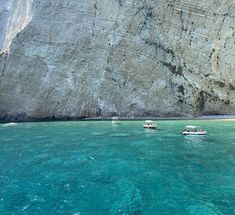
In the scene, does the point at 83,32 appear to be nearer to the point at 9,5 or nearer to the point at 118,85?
the point at 118,85

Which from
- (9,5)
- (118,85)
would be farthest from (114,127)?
(9,5)

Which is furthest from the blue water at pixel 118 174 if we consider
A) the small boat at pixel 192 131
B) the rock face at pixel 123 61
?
the rock face at pixel 123 61

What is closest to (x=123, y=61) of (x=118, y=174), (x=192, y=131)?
(x=192, y=131)

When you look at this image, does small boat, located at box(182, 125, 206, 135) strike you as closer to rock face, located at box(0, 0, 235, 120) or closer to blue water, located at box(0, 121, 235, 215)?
blue water, located at box(0, 121, 235, 215)

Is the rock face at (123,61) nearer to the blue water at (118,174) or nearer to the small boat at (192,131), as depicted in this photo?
the small boat at (192,131)

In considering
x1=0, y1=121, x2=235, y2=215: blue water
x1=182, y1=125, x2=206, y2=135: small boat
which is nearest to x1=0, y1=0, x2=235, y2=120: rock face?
x1=182, y1=125, x2=206, y2=135: small boat

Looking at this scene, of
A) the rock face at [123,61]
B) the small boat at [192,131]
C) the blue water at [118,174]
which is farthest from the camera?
the rock face at [123,61]
